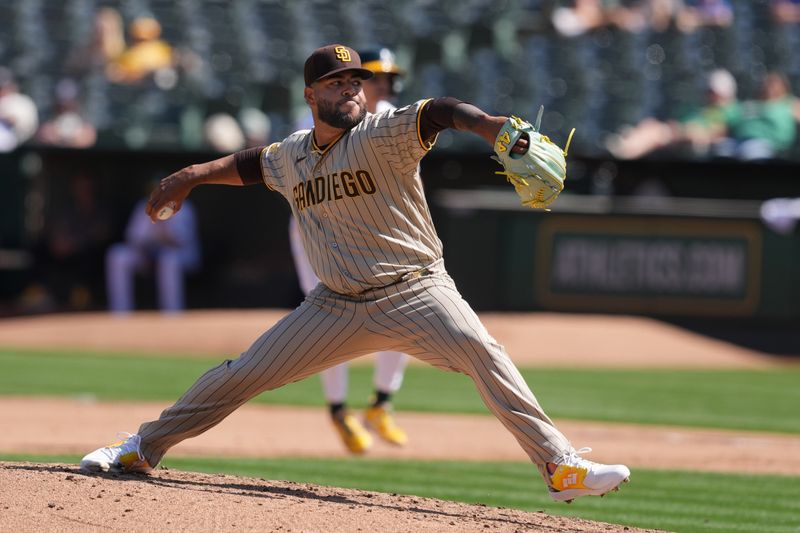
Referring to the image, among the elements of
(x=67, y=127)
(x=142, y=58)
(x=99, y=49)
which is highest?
(x=99, y=49)

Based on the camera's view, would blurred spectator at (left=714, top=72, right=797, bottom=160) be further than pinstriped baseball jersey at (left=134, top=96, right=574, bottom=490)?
Yes

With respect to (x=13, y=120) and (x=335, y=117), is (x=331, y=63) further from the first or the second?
(x=13, y=120)

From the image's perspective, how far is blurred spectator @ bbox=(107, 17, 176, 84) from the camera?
55.4 feet

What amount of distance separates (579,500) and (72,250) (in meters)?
11.1

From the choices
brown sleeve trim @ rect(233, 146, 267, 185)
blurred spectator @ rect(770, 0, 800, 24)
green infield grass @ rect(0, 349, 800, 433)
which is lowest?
green infield grass @ rect(0, 349, 800, 433)

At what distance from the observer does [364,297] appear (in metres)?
4.60

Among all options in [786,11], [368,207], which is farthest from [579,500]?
[786,11]

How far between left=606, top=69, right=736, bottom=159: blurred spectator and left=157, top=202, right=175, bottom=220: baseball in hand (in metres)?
10.9

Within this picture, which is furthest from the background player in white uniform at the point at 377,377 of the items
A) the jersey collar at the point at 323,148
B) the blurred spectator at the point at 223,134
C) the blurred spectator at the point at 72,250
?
the blurred spectator at the point at 72,250

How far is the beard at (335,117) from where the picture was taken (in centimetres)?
457

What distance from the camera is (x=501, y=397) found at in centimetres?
443

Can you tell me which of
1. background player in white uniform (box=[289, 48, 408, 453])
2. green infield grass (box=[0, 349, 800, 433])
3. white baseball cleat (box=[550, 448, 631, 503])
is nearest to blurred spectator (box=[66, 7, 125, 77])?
green infield grass (box=[0, 349, 800, 433])

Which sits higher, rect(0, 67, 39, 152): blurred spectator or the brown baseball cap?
rect(0, 67, 39, 152): blurred spectator

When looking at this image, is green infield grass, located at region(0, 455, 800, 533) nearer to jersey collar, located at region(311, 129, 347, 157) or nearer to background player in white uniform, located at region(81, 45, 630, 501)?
background player in white uniform, located at region(81, 45, 630, 501)
